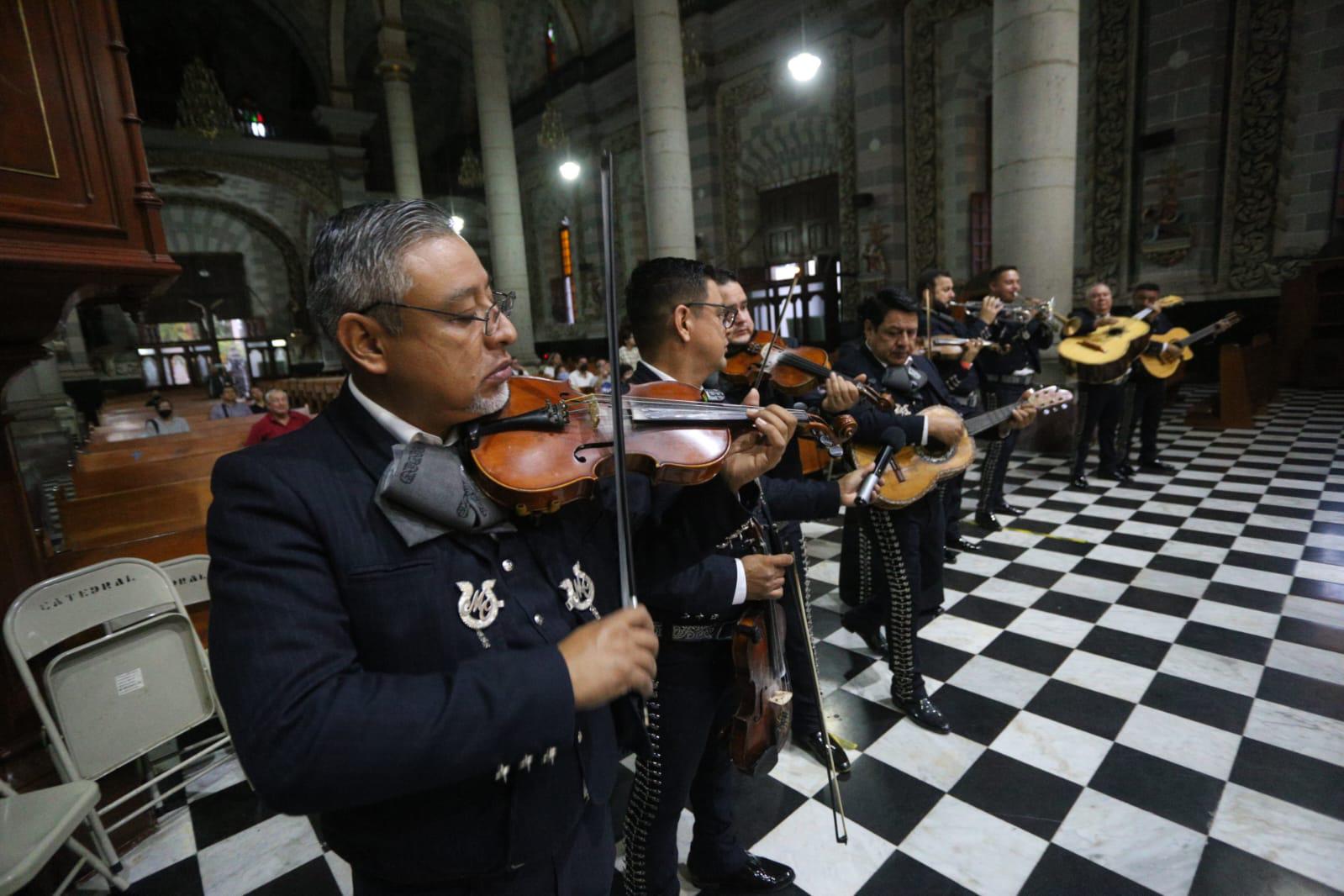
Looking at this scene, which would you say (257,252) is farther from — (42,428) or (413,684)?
(413,684)

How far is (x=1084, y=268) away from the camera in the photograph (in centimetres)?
970

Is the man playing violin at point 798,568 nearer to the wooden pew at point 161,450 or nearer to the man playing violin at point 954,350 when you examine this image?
the man playing violin at point 954,350

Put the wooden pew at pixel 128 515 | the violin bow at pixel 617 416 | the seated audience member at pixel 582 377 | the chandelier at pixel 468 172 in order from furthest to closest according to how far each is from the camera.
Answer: the chandelier at pixel 468 172, the seated audience member at pixel 582 377, the wooden pew at pixel 128 515, the violin bow at pixel 617 416

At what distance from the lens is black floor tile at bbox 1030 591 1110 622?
3.53 meters

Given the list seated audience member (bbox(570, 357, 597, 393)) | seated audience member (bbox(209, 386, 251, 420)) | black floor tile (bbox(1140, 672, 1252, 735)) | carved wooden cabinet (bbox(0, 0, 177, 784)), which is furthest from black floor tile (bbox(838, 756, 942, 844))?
seated audience member (bbox(209, 386, 251, 420))

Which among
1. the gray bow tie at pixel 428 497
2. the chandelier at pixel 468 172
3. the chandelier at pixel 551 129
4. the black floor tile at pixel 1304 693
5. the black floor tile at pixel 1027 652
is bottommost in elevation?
the black floor tile at pixel 1304 693

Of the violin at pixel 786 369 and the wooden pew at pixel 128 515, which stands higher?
the violin at pixel 786 369

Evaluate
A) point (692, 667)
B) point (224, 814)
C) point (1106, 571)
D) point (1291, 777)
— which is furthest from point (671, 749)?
point (1106, 571)

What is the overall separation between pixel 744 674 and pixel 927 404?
74.7 inches

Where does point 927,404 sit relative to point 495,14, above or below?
below

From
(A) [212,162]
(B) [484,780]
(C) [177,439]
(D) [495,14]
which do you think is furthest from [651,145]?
(A) [212,162]

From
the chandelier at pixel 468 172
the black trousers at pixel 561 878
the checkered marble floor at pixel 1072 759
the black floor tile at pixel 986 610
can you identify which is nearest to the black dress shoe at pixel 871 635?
the checkered marble floor at pixel 1072 759

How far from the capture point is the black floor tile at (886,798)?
7.09 feet

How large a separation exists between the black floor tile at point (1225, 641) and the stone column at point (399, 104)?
50.9 feet
